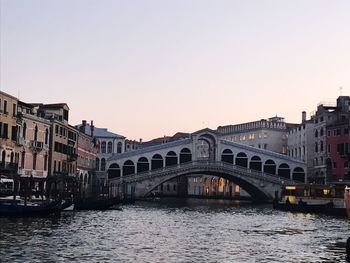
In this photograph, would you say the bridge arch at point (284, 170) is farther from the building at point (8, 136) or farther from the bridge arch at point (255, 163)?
the building at point (8, 136)

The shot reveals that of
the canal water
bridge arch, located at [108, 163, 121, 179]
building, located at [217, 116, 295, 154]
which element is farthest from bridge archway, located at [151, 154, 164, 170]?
the canal water

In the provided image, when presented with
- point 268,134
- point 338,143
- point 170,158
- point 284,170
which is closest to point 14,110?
point 170,158

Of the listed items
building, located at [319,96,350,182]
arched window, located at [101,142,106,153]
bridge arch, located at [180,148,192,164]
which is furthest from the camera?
arched window, located at [101,142,106,153]

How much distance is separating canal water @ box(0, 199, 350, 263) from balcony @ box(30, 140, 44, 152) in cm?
1610

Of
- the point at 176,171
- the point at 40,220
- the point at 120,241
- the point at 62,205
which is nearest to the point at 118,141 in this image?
the point at 176,171

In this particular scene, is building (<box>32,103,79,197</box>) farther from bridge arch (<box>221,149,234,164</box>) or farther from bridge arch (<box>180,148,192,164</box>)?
bridge arch (<box>221,149,234,164</box>)

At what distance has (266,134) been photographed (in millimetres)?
111688

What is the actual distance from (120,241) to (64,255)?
5501mm

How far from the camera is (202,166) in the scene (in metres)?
74.7

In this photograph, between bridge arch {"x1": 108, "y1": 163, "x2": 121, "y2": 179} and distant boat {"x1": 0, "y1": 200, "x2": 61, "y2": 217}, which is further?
bridge arch {"x1": 108, "y1": 163, "x2": 121, "y2": 179}

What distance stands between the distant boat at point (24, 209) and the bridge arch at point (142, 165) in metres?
40.3

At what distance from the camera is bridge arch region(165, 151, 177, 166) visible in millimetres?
78581

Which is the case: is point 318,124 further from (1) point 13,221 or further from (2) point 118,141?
(1) point 13,221

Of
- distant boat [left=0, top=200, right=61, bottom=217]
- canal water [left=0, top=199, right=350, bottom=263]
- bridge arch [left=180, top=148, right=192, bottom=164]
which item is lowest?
canal water [left=0, top=199, right=350, bottom=263]
